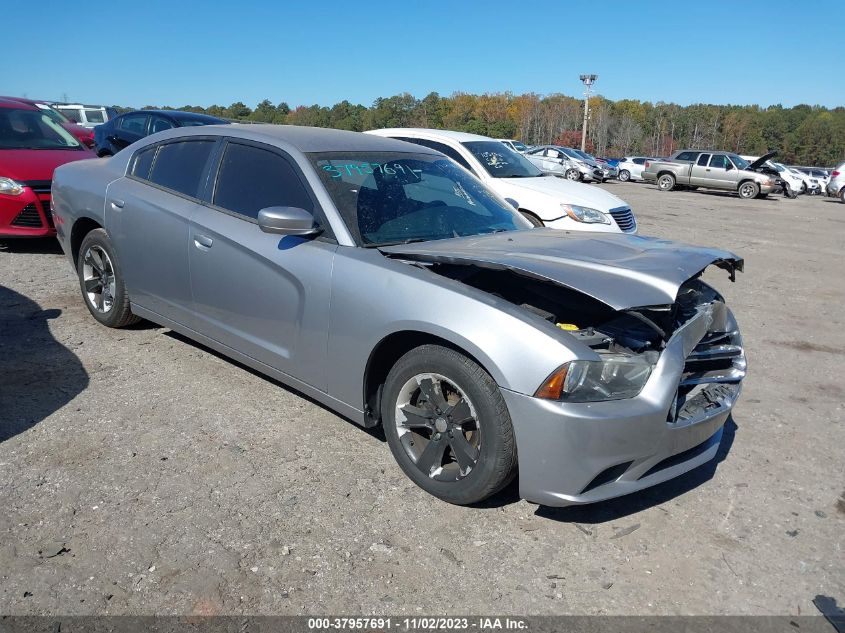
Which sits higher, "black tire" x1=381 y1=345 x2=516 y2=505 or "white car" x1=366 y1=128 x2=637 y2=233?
"white car" x1=366 y1=128 x2=637 y2=233

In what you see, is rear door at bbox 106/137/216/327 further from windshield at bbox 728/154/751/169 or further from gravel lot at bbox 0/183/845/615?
windshield at bbox 728/154/751/169

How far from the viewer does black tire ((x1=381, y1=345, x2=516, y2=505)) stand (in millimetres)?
2928

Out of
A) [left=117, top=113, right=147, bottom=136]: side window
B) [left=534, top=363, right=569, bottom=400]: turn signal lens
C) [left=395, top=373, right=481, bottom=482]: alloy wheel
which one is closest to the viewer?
[left=534, top=363, right=569, bottom=400]: turn signal lens

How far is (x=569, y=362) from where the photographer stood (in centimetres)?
277

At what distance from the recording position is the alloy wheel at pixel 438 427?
309 cm

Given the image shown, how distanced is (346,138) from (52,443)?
2467mm

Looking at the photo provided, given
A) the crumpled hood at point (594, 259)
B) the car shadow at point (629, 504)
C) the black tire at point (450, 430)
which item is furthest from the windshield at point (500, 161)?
the black tire at point (450, 430)

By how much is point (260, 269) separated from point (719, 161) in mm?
27742

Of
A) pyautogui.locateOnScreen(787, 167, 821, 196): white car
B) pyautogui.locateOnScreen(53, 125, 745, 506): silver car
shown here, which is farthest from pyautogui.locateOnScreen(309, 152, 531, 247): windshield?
pyautogui.locateOnScreen(787, 167, 821, 196): white car

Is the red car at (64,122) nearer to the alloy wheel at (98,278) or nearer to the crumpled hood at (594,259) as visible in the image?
the alloy wheel at (98,278)

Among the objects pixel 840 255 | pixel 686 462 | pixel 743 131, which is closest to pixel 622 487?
pixel 686 462

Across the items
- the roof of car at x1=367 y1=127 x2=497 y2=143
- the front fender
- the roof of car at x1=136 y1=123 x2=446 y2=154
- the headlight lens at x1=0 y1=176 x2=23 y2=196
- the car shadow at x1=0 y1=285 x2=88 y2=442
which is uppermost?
the roof of car at x1=367 y1=127 x2=497 y2=143

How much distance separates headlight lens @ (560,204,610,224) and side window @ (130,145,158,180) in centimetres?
503

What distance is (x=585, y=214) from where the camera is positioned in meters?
8.45
